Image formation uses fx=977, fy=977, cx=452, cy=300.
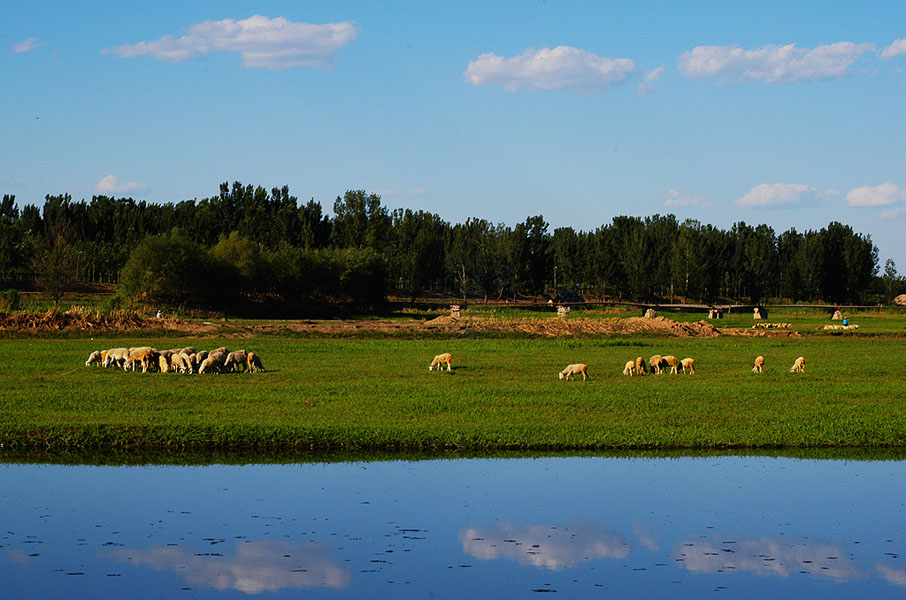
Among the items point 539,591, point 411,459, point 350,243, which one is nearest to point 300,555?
point 539,591

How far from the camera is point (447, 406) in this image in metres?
24.6

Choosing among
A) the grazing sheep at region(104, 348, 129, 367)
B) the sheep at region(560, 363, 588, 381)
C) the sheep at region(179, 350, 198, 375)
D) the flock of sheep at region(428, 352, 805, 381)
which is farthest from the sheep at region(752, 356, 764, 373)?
the grazing sheep at region(104, 348, 129, 367)

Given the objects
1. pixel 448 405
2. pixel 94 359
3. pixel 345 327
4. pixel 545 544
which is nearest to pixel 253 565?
pixel 545 544

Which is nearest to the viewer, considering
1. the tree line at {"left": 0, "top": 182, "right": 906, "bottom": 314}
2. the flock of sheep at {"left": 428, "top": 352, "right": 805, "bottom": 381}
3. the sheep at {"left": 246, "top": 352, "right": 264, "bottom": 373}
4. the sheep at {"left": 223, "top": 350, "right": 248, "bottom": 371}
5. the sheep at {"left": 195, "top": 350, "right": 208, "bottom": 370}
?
the sheep at {"left": 195, "top": 350, "right": 208, "bottom": 370}

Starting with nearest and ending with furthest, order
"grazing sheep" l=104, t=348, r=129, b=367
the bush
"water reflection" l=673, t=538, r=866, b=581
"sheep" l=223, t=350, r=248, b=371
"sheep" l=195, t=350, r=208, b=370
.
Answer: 1. "water reflection" l=673, t=538, r=866, b=581
2. "sheep" l=195, t=350, r=208, b=370
3. "sheep" l=223, t=350, r=248, b=371
4. "grazing sheep" l=104, t=348, r=129, b=367
5. the bush

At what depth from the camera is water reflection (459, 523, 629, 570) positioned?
12.4m

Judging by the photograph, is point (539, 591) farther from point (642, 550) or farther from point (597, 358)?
point (597, 358)

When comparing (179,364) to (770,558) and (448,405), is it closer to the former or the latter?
(448,405)

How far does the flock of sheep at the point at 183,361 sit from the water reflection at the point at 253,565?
19365 millimetres

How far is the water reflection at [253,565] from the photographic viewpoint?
444 inches

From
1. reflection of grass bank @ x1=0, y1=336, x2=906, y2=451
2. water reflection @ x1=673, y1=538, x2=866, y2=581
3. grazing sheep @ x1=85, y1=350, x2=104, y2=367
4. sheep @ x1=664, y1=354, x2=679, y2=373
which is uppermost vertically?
sheep @ x1=664, y1=354, x2=679, y2=373

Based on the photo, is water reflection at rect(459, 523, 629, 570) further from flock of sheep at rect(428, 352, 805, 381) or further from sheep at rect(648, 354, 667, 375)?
sheep at rect(648, 354, 667, 375)

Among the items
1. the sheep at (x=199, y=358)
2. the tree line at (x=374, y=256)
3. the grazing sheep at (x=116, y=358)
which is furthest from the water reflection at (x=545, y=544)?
the tree line at (x=374, y=256)

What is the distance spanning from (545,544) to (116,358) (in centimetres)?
2366
